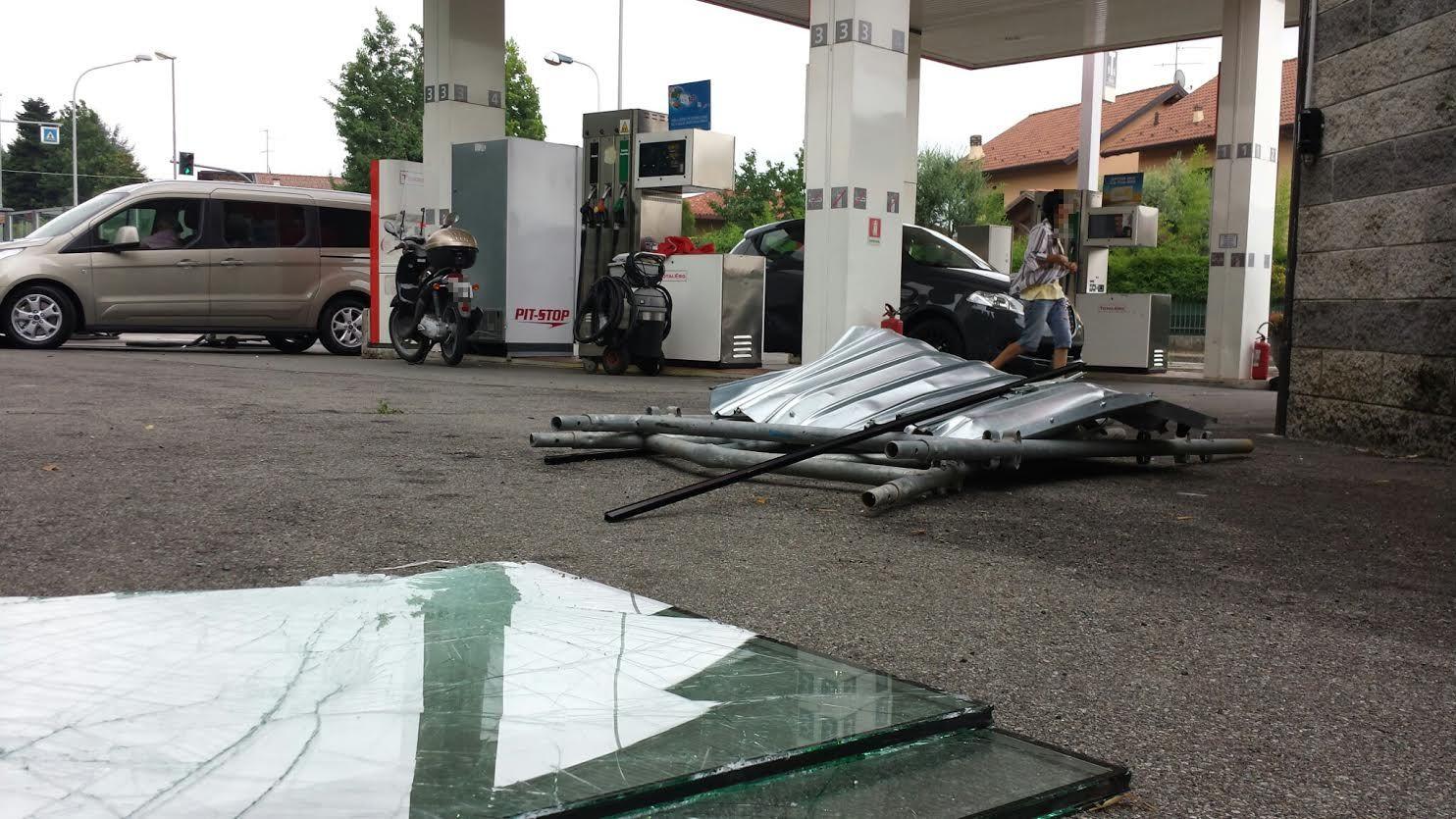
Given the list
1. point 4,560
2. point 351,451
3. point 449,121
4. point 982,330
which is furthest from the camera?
point 449,121

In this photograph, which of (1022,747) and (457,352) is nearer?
(1022,747)

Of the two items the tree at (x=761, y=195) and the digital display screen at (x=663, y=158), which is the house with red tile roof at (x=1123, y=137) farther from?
the digital display screen at (x=663, y=158)

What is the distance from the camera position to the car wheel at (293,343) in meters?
16.8

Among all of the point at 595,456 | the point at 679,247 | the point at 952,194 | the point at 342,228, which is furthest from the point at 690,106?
the point at 952,194

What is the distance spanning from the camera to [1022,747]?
2049 millimetres

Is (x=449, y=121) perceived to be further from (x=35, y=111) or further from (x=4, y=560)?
(x=35, y=111)

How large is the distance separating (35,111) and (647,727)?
98.1 metres

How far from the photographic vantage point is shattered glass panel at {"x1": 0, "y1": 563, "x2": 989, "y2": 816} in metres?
1.72

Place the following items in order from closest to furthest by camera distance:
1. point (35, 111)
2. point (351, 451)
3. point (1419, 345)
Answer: point (351, 451) < point (1419, 345) < point (35, 111)

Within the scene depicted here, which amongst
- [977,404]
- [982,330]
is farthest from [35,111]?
[977,404]

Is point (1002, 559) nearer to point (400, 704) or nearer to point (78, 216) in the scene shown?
point (400, 704)

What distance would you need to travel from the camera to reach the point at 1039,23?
18.3 meters

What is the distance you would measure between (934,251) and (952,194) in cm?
3286

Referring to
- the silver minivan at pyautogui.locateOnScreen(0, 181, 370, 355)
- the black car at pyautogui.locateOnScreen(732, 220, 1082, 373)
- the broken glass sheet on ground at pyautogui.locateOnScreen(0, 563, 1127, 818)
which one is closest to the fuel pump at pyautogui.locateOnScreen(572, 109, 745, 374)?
the black car at pyautogui.locateOnScreen(732, 220, 1082, 373)
